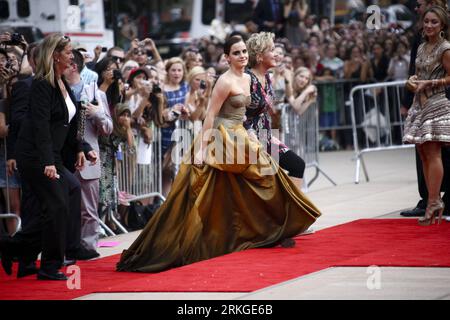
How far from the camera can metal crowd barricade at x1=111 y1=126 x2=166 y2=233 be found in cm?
1305

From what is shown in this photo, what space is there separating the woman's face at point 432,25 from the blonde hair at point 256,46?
1.49 metres

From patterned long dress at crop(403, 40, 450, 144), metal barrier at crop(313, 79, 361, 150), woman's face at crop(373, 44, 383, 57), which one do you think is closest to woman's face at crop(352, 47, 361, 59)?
woman's face at crop(373, 44, 383, 57)

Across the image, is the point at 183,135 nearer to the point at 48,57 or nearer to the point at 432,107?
the point at 432,107

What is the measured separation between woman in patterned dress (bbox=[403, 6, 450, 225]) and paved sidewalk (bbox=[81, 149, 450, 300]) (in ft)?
3.55

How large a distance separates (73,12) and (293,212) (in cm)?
958

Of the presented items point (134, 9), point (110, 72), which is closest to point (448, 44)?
point (110, 72)

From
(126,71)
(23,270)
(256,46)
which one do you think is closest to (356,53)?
(126,71)

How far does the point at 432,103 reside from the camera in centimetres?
1182

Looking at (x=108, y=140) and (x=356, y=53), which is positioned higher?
(x=356, y=53)

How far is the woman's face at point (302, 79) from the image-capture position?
55.7ft

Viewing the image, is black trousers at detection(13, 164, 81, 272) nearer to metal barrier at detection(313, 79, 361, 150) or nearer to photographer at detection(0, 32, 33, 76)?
photographer at detection(0, 32, 33, 76)

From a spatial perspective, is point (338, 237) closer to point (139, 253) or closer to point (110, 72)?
point (139, 253)

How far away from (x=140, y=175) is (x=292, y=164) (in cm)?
216

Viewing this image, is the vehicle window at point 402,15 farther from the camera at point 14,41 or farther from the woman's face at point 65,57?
the woman's face at point 65,57
